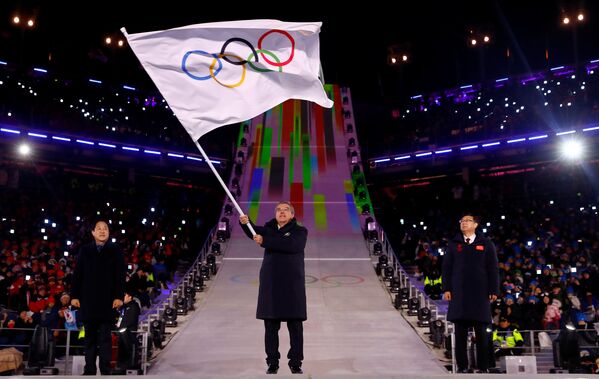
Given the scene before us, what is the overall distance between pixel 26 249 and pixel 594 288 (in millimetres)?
14968

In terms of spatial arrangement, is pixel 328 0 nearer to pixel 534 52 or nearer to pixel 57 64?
pixel 534 52

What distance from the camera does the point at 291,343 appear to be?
6.94 m

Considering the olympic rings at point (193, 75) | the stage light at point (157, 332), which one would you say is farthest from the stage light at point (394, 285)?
A: the olympic rings at point (193, 75)

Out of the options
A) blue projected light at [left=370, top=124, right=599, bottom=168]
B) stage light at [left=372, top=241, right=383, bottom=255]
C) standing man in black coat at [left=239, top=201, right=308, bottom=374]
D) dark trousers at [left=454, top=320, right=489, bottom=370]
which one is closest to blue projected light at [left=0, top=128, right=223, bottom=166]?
blue projected light at [left=370, top=124, right=599, bottom=168]

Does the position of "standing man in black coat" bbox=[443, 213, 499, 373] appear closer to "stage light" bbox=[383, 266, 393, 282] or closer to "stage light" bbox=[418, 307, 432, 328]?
"stage light" bbox=[418, 307, 432, 328]

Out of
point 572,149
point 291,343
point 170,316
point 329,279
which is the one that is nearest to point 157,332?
point 170,316

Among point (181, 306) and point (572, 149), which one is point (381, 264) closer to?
point (181, 306)

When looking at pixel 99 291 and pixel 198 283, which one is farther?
pixel 198 283

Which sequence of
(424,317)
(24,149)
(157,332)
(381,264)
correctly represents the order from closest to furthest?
(157,332)
(424,317)
(381,264)
(24,149)

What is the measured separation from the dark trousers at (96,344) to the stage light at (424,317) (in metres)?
7.89

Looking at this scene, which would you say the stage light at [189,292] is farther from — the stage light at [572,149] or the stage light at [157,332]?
the stage light at [572,149]

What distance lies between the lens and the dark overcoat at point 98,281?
22.7ft

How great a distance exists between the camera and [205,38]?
7.86 meters

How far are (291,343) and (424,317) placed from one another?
717cm
